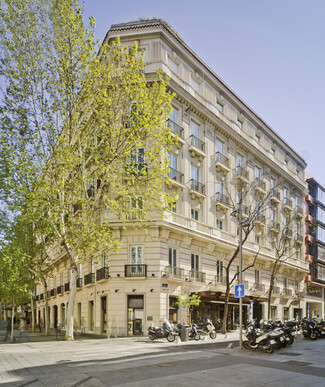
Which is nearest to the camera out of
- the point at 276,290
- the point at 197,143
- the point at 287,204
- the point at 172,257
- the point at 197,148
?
the point at 172,257

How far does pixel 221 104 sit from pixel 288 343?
23502mm

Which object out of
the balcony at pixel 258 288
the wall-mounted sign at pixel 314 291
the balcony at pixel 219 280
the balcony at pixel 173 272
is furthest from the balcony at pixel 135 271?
the wall-mounted sign at pixel 314 291

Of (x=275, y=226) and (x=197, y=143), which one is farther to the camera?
(x=275, y=226)

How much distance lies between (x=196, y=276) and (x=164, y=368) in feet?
60.0

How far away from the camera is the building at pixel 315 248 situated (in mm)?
56719

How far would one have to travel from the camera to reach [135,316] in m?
27.6

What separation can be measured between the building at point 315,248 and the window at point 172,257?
32221 millimetres

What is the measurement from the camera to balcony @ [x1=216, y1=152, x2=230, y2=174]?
3522 cm

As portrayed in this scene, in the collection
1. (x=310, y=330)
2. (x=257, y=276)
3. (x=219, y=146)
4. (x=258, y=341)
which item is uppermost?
(x=219, y=146)

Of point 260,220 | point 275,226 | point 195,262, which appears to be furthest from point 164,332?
point 275,226

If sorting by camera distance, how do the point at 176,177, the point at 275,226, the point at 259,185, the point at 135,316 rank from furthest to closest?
the point at 275,226 → the point at 259,185 → the point at 176,177 → the point at 135,316

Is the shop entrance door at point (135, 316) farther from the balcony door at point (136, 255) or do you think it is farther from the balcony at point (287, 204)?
the balcony at point (287, 204)

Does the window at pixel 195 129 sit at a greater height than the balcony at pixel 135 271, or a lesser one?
greater

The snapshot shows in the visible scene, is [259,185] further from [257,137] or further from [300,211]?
[300,211]
